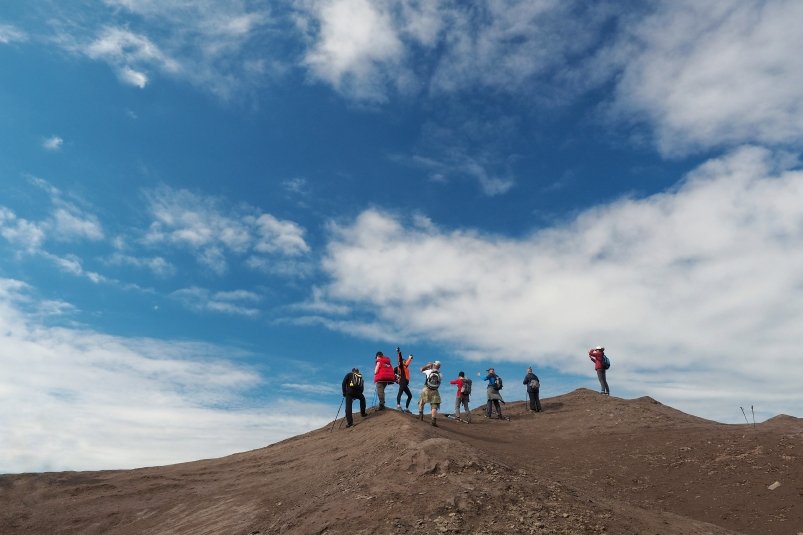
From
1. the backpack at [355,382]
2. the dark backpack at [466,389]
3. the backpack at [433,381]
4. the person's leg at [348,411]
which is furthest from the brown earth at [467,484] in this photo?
the backpack at [433,381]

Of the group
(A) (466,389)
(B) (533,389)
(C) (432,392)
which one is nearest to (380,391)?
(C) (432,392)

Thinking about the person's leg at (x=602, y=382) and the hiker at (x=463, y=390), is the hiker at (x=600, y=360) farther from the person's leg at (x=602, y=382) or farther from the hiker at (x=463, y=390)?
the hiker at (x=463, y=390)

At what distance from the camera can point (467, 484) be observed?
11.2 m

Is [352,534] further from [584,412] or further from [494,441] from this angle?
[584,412]

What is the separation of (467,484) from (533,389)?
14355mm

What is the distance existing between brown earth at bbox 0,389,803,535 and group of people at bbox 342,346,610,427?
0.98m

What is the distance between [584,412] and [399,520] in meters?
15.3

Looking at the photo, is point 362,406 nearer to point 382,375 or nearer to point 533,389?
point 382,375

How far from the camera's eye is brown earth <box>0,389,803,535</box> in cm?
1062

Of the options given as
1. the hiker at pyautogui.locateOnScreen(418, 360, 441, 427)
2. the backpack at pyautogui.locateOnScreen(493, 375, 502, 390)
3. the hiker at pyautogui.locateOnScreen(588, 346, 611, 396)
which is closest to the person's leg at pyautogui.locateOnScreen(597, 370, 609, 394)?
the hiker at pyautogui.locateOnScreen(588, 346, 611, 396)

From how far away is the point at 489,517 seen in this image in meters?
10.1

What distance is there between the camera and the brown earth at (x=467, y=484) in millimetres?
10625

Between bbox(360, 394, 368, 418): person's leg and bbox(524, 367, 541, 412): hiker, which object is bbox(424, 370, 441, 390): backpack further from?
bbox(524, 367, 541, 412): hiker

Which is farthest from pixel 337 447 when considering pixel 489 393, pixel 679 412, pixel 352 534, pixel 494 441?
pixel 679 412
